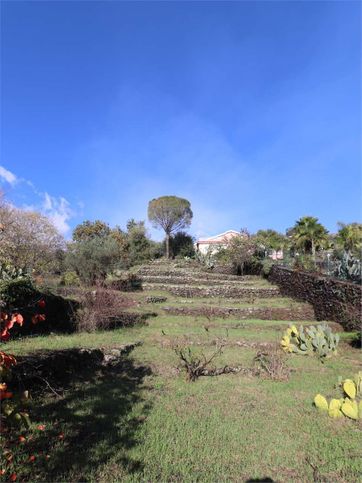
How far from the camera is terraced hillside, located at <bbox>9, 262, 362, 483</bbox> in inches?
145

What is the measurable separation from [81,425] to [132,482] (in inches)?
53.2

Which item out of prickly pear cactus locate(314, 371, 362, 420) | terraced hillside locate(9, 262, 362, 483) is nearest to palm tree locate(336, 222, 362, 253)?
terraced hillside locate(9, 262, 362, 483)

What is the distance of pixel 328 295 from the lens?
44.8 feet

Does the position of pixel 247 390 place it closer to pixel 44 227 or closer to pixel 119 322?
pixel 119 322

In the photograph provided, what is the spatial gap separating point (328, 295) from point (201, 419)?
1019 centimetres

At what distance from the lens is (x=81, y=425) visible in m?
4.45

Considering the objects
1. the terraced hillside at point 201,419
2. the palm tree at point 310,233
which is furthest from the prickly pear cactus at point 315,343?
the palm tree at point 310,233

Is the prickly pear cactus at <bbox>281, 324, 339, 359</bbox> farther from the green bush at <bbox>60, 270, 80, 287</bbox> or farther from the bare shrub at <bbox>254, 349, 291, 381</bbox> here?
the green bush at <bbox>60, 270, 80, 287</bbox>

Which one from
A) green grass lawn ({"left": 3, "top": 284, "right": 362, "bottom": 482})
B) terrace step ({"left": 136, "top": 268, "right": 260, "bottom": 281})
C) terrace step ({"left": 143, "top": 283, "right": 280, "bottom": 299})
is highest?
terrace step ({"left": 136, "top": 268, "right": 260, "bottom": 281})

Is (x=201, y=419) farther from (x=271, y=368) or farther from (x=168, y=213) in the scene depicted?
(x=168, y=213)

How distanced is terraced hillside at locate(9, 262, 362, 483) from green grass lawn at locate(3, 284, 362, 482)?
0.04ft

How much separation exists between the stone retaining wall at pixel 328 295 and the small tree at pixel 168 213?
90.4 feet

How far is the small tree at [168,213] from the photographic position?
148 feet

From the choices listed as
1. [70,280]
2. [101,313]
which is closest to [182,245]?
[70,280]
